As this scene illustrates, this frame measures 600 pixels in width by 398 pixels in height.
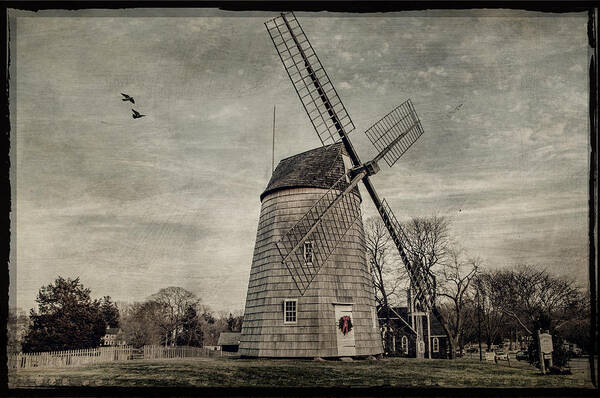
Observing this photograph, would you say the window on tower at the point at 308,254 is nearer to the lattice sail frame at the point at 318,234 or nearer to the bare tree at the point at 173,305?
the lattice sail frame at the point at 318,234

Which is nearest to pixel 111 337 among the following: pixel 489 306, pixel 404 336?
pixel 489 306

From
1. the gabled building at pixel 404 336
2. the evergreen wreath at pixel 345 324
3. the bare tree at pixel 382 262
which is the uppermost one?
the bare tree at pixel 382 262

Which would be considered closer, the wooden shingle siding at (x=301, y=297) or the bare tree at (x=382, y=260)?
the wooden shingle siding at (x=301, y=297)

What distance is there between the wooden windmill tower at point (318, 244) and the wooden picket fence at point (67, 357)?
329 centimetres

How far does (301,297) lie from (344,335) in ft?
4.73

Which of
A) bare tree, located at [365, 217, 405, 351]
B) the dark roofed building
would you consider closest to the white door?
bare tree, located at [365, 217, 405, 351]

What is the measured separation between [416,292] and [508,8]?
7852 millimetres

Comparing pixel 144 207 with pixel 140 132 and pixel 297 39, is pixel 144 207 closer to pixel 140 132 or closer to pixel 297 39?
pixel 140 132

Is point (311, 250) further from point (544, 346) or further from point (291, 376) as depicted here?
point (544, 346)

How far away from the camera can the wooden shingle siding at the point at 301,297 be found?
12.1m

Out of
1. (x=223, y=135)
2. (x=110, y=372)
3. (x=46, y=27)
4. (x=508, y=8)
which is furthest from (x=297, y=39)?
(x=110, y=372)

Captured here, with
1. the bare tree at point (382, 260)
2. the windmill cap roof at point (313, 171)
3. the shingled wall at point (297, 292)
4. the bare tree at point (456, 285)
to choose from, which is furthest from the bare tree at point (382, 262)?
the windmill cap roof at point (313, 171)

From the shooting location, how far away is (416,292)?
46.0 ft

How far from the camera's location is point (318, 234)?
496 inches
